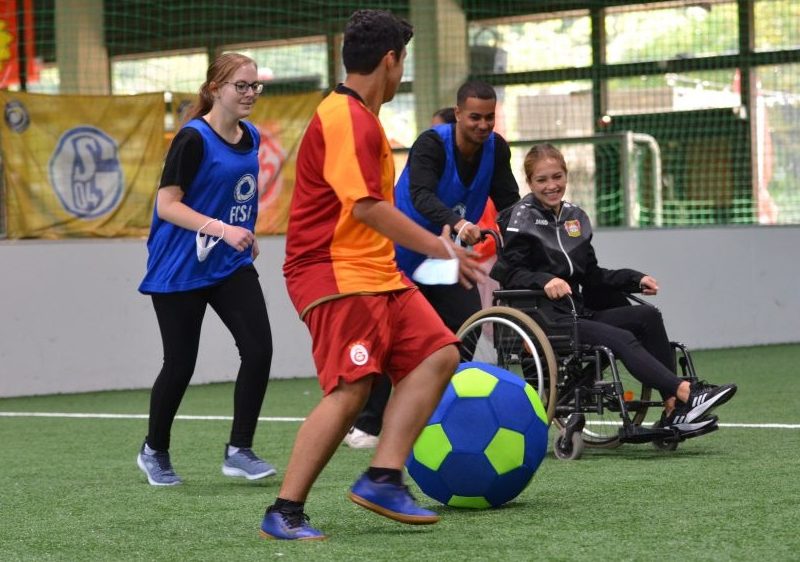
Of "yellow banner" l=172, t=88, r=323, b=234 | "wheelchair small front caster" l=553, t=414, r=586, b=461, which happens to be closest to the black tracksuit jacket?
"wheelchair small front caster" l=553, t=414, r=586, b=461

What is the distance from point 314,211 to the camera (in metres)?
4.28

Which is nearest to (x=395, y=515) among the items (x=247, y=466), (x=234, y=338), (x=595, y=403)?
(x=247, y=466)

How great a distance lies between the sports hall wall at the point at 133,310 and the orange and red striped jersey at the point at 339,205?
21.9ft

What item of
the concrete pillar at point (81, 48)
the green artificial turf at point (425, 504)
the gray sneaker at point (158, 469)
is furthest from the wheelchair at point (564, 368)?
the concrete pillar at point (81, 48)

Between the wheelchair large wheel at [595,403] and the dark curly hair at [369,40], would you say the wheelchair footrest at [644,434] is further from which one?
the dark curly hair at [369,40]

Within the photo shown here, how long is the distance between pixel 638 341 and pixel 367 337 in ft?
8.12

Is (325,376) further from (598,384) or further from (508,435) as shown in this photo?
(598,384)

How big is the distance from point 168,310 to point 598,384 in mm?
1809

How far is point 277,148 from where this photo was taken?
1170 centimetres

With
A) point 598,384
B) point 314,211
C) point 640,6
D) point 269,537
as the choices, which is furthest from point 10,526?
point 640,6

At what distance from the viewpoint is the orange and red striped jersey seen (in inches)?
161

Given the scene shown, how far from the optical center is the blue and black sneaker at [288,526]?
4.28 metres

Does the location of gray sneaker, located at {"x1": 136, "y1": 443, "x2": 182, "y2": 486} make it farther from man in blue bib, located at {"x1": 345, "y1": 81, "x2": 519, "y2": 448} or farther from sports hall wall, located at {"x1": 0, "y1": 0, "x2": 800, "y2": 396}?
sports hall wall, located at {"x1": 0, "y1": 0, "x2": 800, "y2": 396}

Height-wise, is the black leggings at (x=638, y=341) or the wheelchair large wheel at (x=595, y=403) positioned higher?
the black leggings at (x=638, y=341)
